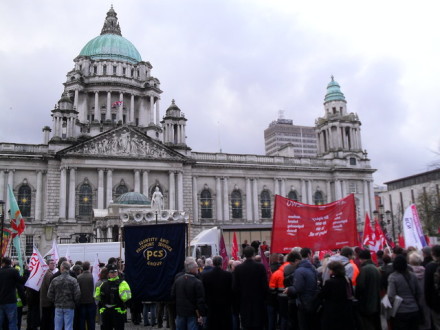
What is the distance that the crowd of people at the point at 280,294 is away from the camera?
9.63 m

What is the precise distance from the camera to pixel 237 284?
10.9m

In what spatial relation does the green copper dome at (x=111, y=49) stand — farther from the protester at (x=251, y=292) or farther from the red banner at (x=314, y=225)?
the protester at (x=251, y=292)

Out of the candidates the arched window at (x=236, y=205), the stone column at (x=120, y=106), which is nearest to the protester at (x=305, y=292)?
the arched window at (x=236, y=205)

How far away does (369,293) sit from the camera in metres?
10.3

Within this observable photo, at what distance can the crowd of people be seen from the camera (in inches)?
379

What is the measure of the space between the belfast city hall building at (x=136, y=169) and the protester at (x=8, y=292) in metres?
22.3

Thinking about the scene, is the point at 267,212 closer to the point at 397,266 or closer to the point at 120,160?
the point at 120,160

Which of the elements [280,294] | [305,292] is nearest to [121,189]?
[280,294]

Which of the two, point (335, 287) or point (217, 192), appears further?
point (217, 192)

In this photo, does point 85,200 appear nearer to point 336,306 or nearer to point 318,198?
point 318,198

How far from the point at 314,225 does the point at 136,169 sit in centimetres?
Answer: 3862

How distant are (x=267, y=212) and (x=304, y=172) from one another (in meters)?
7.42

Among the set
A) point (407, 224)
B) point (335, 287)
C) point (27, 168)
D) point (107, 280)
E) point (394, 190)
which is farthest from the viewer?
point (394, 190)

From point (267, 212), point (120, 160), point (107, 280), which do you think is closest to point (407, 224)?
point (107, 280)
